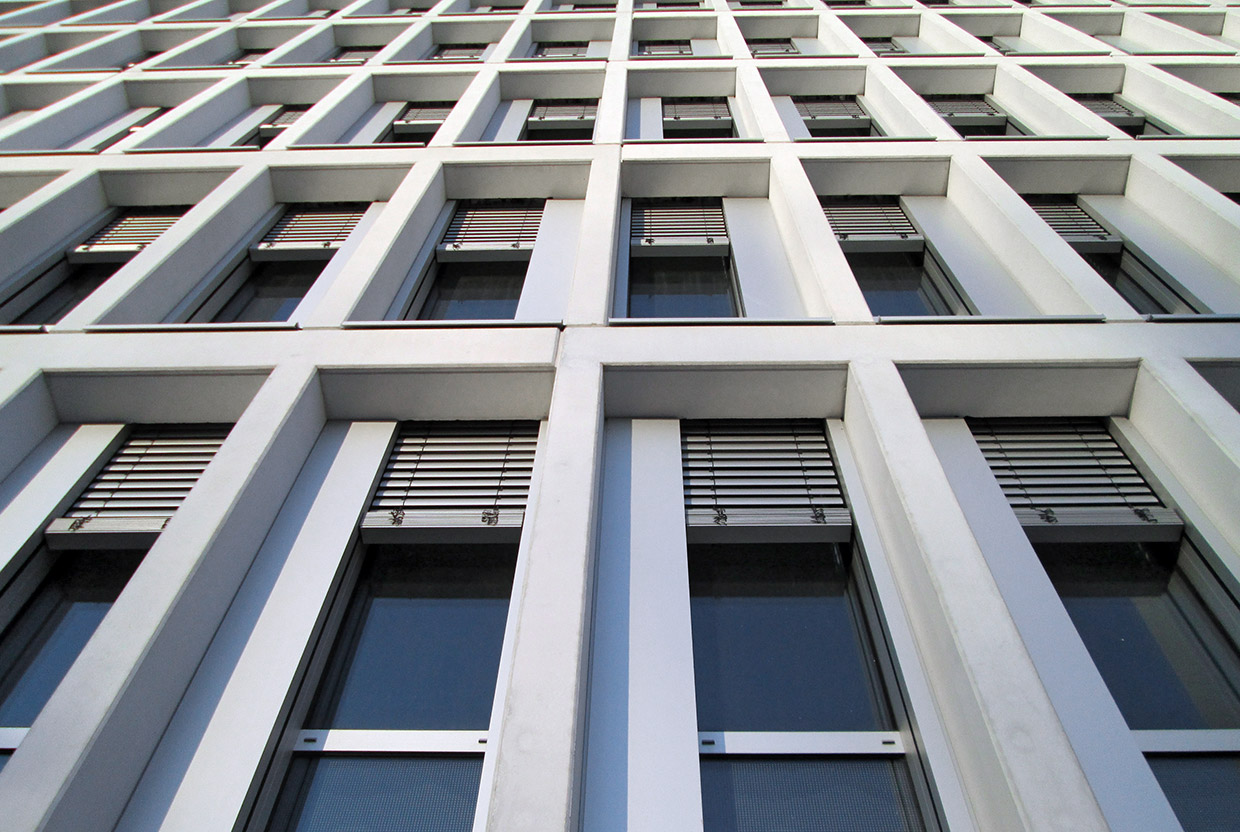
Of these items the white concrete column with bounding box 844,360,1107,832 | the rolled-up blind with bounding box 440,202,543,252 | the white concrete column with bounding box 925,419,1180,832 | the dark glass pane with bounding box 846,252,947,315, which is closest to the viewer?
the white concrete column with bounding box 844,360,1107,832

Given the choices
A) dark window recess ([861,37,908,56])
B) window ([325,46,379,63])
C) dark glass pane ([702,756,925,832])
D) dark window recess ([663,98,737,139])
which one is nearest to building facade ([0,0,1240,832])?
dark glass pane ([702,756,925,832])

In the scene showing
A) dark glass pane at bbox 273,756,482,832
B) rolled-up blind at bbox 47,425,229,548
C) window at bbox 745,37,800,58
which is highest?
window at bbox 745,37,800,58

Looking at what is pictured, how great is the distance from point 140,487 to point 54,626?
1.03 meters

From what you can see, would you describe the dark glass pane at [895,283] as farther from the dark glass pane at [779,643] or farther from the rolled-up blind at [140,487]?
the rolled-up blind at [140,487]

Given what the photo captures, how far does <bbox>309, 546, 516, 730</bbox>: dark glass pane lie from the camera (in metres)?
3.64

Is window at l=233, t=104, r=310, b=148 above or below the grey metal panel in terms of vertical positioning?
above

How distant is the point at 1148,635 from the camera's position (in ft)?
12.8

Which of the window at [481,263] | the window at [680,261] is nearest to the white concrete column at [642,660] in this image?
the window at [680,261]

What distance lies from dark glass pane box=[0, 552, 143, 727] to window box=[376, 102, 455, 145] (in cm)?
777

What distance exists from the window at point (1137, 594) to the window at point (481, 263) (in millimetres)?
4516

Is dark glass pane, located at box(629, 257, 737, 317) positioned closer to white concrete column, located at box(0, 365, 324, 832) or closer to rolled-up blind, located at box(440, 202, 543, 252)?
rolled-up blind, located at box(440, 202, 543, 252)

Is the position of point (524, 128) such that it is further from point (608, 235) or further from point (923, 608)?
point (923, 608)

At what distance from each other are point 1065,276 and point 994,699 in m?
4.07

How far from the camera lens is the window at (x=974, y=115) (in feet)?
32.9
